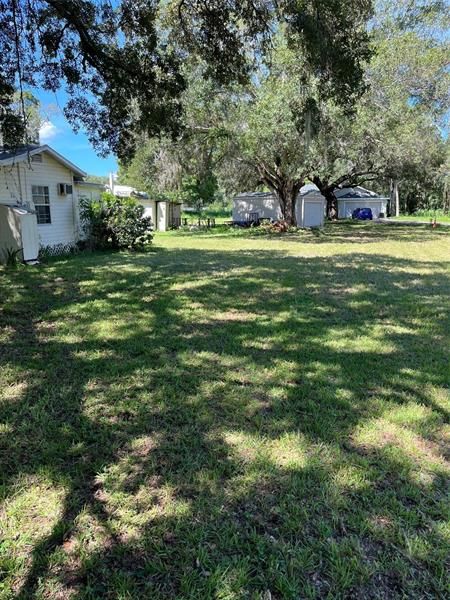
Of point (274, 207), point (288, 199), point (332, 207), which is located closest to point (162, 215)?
point (274, 207)

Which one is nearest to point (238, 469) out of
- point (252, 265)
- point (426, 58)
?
point (252, 265)

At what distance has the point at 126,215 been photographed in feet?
42.3

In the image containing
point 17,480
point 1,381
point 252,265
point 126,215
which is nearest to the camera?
point 17,480

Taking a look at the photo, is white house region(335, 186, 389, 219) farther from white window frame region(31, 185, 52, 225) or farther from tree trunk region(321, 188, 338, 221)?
white window frame region(31, 185, 52, 225)

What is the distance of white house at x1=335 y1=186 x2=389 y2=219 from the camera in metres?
40.2

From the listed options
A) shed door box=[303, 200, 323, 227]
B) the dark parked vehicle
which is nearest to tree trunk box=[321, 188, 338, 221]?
the dark parked vehicle

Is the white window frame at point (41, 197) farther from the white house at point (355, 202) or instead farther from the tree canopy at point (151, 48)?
the white house at point (355, 202)

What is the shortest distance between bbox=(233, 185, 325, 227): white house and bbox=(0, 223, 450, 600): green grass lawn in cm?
2212

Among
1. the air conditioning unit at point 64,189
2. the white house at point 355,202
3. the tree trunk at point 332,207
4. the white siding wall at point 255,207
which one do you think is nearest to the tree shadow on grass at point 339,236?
the white siding wall at point 255,207

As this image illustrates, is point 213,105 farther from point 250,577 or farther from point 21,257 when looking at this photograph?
point 250,577

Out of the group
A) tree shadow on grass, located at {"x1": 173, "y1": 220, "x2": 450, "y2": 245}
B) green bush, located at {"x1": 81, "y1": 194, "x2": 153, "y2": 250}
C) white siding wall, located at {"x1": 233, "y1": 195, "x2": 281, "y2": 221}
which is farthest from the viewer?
white siding wall, located at {"x1": 233, "y1": 195, "x2": 281, "y2": 221}

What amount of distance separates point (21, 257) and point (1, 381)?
23.9 feet

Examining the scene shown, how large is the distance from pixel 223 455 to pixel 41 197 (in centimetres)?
1119

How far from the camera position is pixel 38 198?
11570mm
